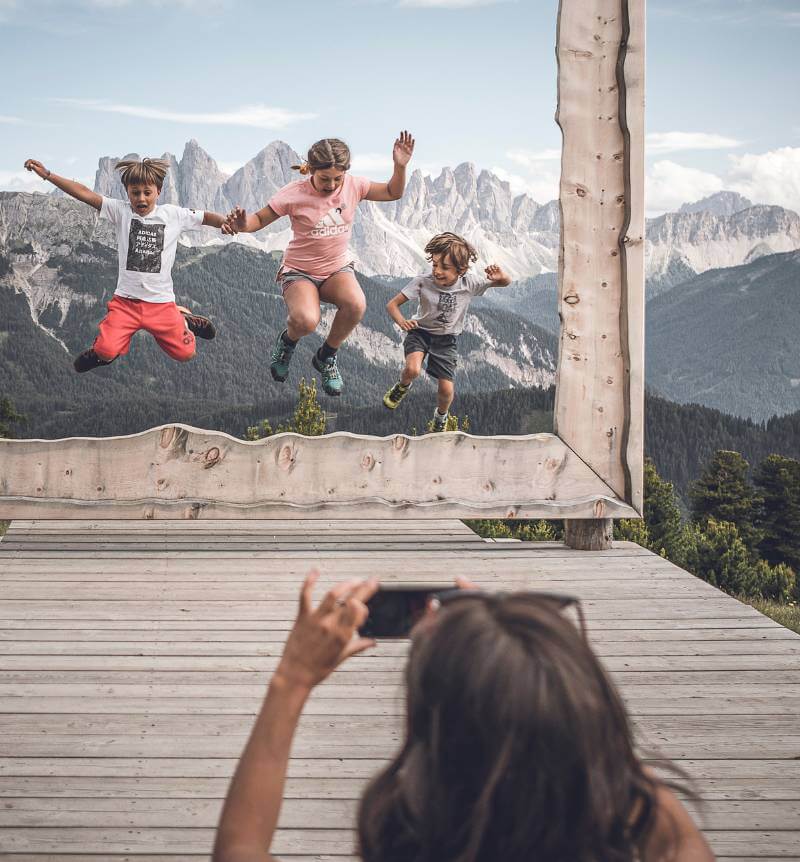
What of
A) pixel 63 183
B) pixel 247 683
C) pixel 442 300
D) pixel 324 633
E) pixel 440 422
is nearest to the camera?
pixel 324 633

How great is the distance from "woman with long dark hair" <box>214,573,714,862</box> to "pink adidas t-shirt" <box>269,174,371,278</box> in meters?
4.48

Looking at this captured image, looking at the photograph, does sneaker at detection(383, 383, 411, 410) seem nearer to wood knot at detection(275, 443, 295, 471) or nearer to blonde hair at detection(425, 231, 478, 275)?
wood knot at detection(275, 443, 295, 471)

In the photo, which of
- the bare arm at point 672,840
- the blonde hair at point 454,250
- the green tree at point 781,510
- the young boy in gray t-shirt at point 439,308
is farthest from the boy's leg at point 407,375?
the green tree at point 781,510

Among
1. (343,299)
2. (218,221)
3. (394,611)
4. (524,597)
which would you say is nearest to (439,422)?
(343,299)

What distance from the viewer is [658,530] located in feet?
144

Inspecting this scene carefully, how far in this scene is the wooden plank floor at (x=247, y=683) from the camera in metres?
2.84

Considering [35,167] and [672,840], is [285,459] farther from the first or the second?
[672,840]

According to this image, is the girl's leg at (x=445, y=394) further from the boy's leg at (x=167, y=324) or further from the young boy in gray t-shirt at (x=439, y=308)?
the boy's leg at (x=167, y=324)

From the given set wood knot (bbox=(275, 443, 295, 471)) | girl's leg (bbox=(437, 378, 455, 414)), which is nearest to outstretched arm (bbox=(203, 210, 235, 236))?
wood knot (bbox=(275, 443, 295, 471))

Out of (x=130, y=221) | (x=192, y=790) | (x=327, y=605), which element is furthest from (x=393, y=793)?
(x=130, y=221)

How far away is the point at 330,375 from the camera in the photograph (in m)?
5.84

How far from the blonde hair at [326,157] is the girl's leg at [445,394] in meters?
1.43

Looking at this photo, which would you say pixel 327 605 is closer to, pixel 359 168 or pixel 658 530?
pixel 359 168

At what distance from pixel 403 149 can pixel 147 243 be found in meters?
1.53
